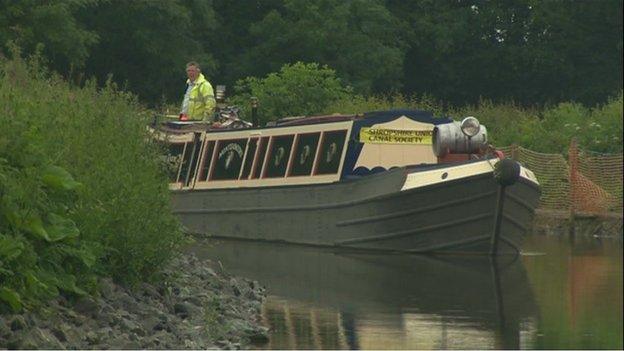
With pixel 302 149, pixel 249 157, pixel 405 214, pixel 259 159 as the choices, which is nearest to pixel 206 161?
pixel 249 157

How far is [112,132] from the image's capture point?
17891 millimetres

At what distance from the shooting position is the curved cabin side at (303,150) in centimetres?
2800

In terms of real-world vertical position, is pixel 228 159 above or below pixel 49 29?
below

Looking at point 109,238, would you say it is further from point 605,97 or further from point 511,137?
point 605,97

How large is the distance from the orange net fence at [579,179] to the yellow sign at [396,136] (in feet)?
13.5

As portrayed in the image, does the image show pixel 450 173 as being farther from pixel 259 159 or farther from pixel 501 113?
pixel 501 113

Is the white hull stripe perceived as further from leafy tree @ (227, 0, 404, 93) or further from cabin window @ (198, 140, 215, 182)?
leafy tree @ (227, 0, 404, 93)

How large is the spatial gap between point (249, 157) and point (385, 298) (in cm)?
1046

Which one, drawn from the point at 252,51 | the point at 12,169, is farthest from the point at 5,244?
the point at 252,51

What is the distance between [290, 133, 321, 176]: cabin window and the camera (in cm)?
2875

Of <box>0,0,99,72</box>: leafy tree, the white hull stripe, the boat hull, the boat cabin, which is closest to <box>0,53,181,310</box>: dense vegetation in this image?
the white hull stripe

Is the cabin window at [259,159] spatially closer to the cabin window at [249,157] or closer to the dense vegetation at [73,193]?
the cabin window at [249,157]

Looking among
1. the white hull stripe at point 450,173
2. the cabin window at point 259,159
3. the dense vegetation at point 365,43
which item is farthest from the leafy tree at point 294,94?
the white hull stripe at point 450,173

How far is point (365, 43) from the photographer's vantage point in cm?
5688
